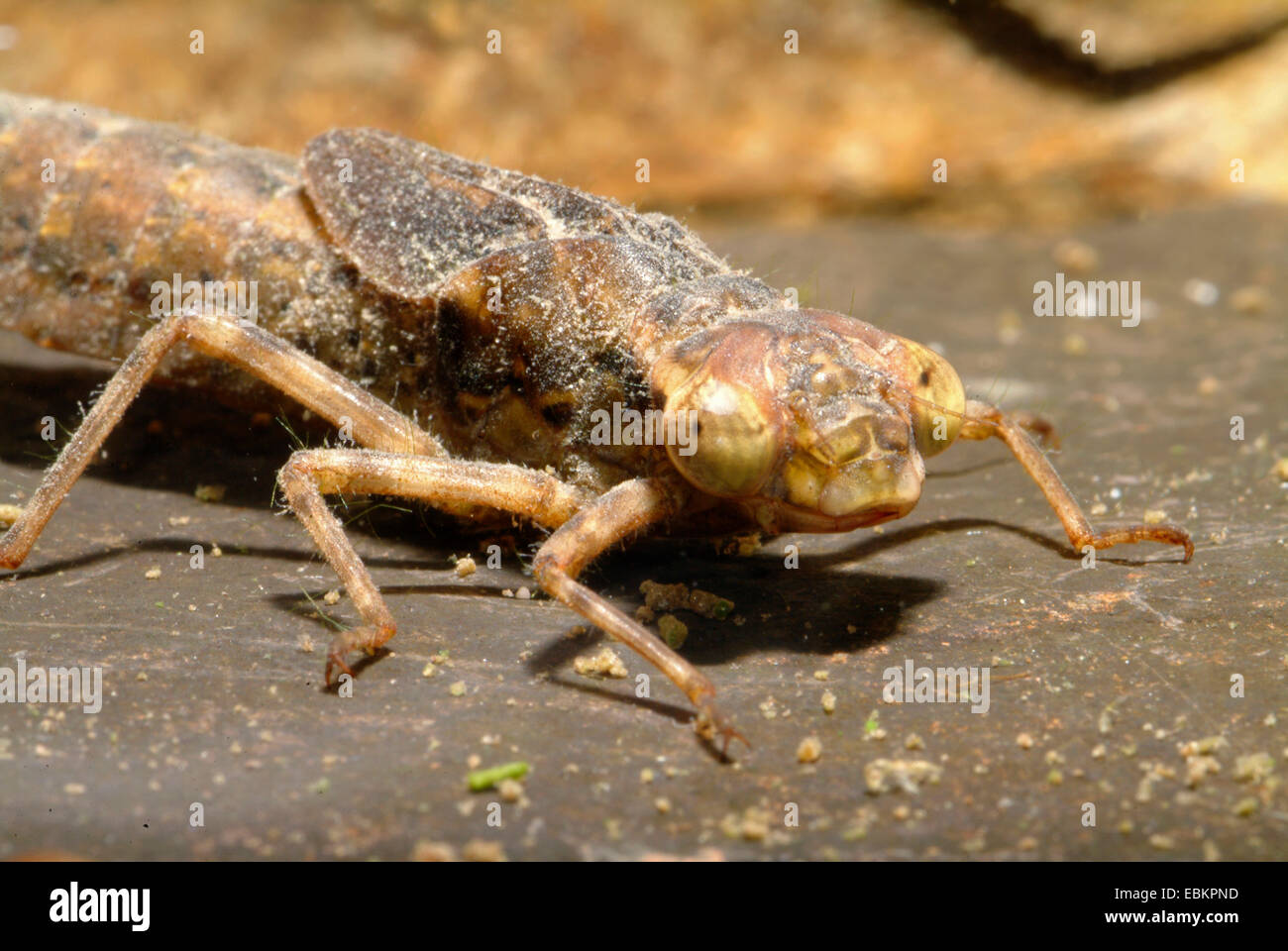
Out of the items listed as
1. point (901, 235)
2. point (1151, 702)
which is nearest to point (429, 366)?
point (1151, 702)

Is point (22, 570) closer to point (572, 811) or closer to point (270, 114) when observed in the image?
point (572, 811)

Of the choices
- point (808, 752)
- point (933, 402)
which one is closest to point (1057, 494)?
point (933, 402)

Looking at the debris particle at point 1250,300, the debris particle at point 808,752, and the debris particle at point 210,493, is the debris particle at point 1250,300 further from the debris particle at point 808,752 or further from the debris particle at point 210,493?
the debris particle at point 210,493

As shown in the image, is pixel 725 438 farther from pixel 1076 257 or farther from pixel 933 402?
pixel 1076 257

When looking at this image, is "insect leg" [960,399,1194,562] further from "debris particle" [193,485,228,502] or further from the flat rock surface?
"debris particle" [193,485,228,502]

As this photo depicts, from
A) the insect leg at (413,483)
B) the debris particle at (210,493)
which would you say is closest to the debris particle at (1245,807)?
the insect leg at (413,483)

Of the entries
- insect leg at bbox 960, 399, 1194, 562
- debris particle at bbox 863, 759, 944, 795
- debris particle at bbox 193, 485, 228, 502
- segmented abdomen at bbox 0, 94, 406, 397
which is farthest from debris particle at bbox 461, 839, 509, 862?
debris particle at bbox 193, 485, 228, 502
